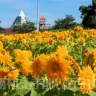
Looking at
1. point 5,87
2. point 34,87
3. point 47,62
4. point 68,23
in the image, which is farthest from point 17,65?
point 68,23

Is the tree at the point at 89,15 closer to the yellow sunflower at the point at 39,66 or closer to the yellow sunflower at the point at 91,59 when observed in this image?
the yellow sunflower at the point at 91,59

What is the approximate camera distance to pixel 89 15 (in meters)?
37.5

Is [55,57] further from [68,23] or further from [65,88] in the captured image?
[68,23]

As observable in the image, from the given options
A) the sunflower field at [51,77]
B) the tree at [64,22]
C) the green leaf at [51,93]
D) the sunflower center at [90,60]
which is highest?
the tree at [64,22]

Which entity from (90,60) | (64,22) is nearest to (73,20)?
(64,22)

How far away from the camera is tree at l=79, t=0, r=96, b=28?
35750mm

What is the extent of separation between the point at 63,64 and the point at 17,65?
0.75m

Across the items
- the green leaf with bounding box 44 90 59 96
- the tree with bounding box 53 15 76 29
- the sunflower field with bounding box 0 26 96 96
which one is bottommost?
the green leaf with bounding box 44 90 59 96

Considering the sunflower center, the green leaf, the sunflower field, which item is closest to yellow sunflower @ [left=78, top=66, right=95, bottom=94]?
the sunflower field

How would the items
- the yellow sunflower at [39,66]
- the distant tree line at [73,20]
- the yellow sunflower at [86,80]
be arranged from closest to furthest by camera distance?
the yellow sunflower at [86,80], the yellow sunflower at [39,66], the distant tree line at [73,20]

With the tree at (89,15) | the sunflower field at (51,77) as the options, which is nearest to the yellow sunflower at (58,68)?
the sunflower field at (51,77)

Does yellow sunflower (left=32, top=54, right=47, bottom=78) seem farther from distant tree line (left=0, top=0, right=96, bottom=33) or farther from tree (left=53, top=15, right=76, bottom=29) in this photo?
tree (left=53, top=15, right=76, bottom=29)

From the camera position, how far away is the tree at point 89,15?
3575cm

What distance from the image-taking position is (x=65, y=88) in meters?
2.23
